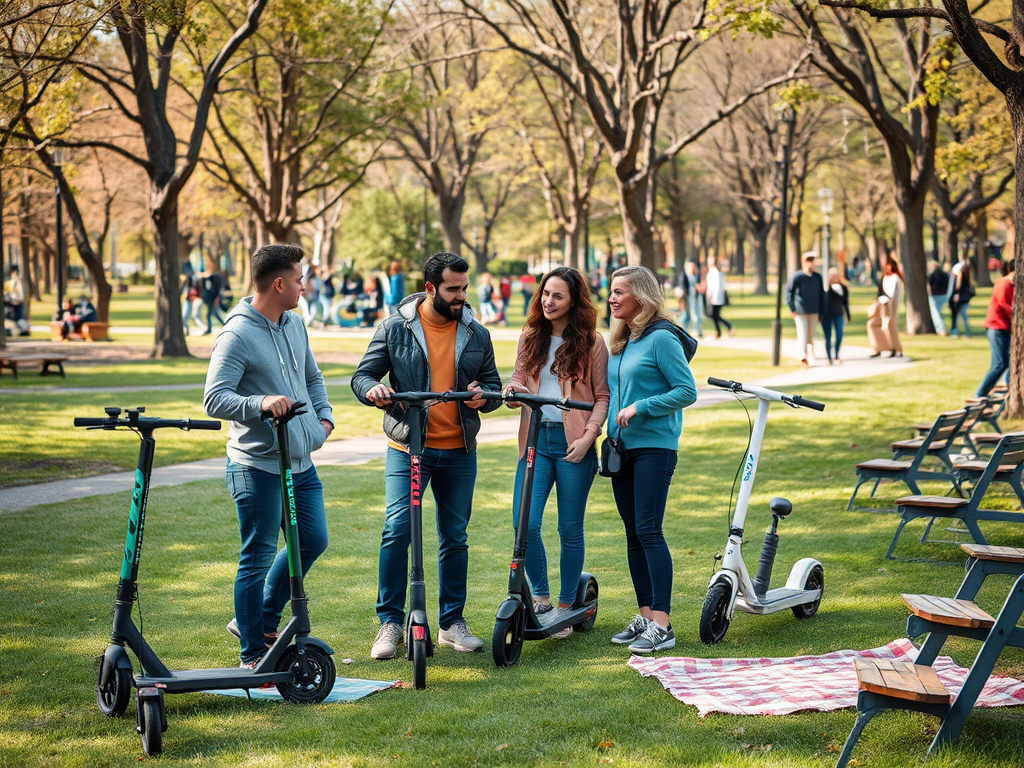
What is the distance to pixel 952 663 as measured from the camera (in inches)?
198

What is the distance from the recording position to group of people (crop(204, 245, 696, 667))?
16.5ft

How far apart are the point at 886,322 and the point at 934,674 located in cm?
1868

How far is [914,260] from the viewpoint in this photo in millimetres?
25891

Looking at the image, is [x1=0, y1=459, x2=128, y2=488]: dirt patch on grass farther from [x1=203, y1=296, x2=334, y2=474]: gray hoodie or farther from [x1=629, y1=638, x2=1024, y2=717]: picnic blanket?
[x1=629, y1=638, x2=1024, y2=717]: picnic blanket

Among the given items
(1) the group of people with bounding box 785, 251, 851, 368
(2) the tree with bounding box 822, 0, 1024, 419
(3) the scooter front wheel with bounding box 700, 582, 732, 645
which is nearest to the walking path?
(1) the group of people with bounding box 785, 251, 851, 368

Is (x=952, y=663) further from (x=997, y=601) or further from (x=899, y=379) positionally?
(x=899, y=379)

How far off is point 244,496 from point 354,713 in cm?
114

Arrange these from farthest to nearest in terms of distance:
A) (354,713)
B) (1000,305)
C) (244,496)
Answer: (1000,305), (244,496), (354,713)

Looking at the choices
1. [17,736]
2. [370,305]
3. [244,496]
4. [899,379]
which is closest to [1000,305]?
[899,379]

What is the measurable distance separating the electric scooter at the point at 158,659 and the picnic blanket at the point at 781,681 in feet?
5.43

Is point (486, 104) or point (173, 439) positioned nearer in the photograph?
point (173, 439)

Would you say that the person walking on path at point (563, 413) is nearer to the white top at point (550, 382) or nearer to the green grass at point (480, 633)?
the white top at point (550, 382)

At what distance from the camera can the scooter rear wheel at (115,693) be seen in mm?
4527

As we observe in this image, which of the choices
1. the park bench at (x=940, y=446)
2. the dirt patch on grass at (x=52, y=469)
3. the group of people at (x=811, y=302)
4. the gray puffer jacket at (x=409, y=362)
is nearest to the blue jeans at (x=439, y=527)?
the gray puffer jacket at (x=409, y=362)
